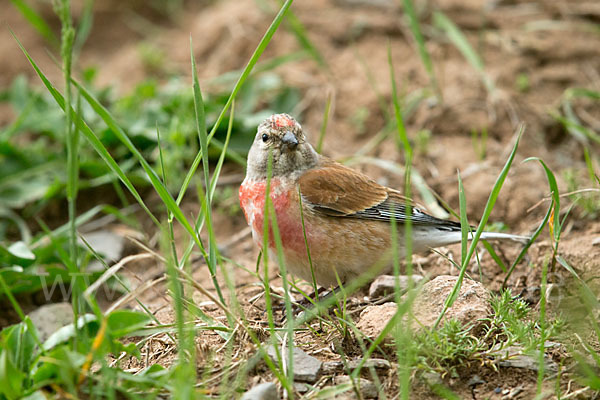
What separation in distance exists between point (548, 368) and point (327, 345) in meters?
0.93

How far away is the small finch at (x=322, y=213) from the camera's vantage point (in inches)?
140

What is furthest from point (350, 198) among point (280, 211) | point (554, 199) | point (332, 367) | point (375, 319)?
point (332, 367)

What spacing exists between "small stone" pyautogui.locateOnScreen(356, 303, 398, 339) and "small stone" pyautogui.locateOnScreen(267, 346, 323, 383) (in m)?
0.30

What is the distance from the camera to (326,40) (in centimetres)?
630

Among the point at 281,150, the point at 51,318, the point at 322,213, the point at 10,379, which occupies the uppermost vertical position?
the point at 281,150

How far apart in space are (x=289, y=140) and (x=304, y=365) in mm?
1467

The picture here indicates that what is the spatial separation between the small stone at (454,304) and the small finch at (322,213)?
0.46 m

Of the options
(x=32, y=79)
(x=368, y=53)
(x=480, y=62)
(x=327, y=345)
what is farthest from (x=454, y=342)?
(x=32, y=79)

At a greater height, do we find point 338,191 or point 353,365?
point 338,191

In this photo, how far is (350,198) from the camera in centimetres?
381

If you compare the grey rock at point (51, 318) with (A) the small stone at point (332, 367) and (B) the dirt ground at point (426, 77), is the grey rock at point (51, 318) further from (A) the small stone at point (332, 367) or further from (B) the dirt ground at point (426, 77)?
(A) the small stone at point (332, 367)

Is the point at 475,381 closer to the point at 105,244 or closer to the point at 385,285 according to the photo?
the point at 385,285

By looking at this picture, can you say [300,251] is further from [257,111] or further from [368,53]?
[368,53]

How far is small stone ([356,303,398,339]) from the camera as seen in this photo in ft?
9.70
